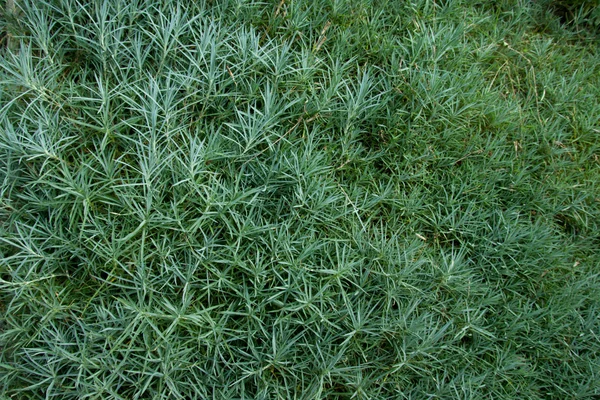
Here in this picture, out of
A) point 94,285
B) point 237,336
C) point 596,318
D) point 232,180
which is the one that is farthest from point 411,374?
point 94,285

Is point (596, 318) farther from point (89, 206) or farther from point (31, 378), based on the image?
point (31, 378)

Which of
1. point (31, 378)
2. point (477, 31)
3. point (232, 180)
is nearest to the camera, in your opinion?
point (31, 378)

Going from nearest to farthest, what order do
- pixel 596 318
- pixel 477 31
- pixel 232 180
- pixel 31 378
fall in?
pixel 31 378
pixel 232 180
pixel 596 318
pixel 477 31

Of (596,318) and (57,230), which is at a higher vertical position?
(596,318)

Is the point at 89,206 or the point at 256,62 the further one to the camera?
the point at 256,62

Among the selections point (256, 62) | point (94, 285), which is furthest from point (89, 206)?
point (256, 62)

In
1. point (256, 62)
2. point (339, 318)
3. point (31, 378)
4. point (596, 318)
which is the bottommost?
point (31, 378)

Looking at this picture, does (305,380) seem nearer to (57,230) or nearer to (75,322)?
(75,322)
